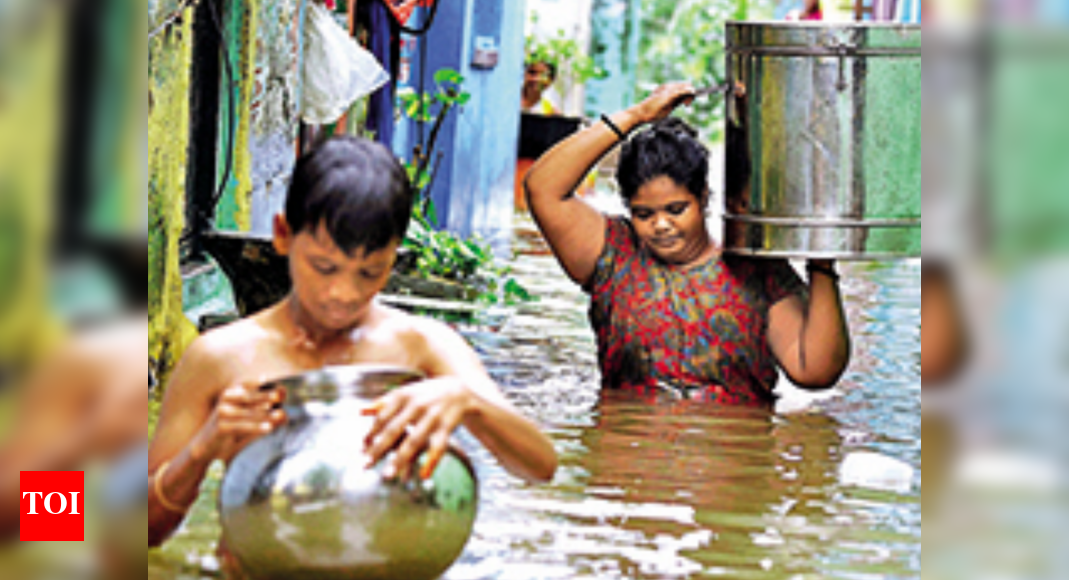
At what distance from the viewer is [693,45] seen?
102ft

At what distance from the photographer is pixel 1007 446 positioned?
1072 millimetres

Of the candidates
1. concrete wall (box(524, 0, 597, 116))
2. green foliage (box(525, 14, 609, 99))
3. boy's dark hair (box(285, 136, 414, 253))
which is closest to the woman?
boy's dark hair (box(285, 136, 414, 253))

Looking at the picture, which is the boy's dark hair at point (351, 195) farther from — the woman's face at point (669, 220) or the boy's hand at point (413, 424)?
the woman's face at point (669, 220)

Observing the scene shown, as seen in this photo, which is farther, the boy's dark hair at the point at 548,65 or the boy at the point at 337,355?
the boy's dark hair at the point at 548,65

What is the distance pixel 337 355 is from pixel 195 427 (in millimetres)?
327

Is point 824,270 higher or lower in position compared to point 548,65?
lower

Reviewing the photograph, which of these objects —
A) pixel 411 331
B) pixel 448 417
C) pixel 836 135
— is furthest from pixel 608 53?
pixel 448 417

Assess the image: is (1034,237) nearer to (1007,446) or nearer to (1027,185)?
(1027,185)

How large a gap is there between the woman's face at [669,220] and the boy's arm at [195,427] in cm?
266

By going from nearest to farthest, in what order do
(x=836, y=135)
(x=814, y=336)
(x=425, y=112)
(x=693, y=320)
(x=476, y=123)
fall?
(x=836, y=135)
(x=814, y=336)
(x=693, y=320)
(x=425, y=112)
(x=476, y=123)

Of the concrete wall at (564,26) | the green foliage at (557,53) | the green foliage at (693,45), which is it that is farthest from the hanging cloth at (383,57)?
the green foliage at (693,45)

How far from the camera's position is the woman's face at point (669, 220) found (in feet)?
18.1

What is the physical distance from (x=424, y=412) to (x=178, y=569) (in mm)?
935

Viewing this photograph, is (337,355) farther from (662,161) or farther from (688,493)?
(662,161)
